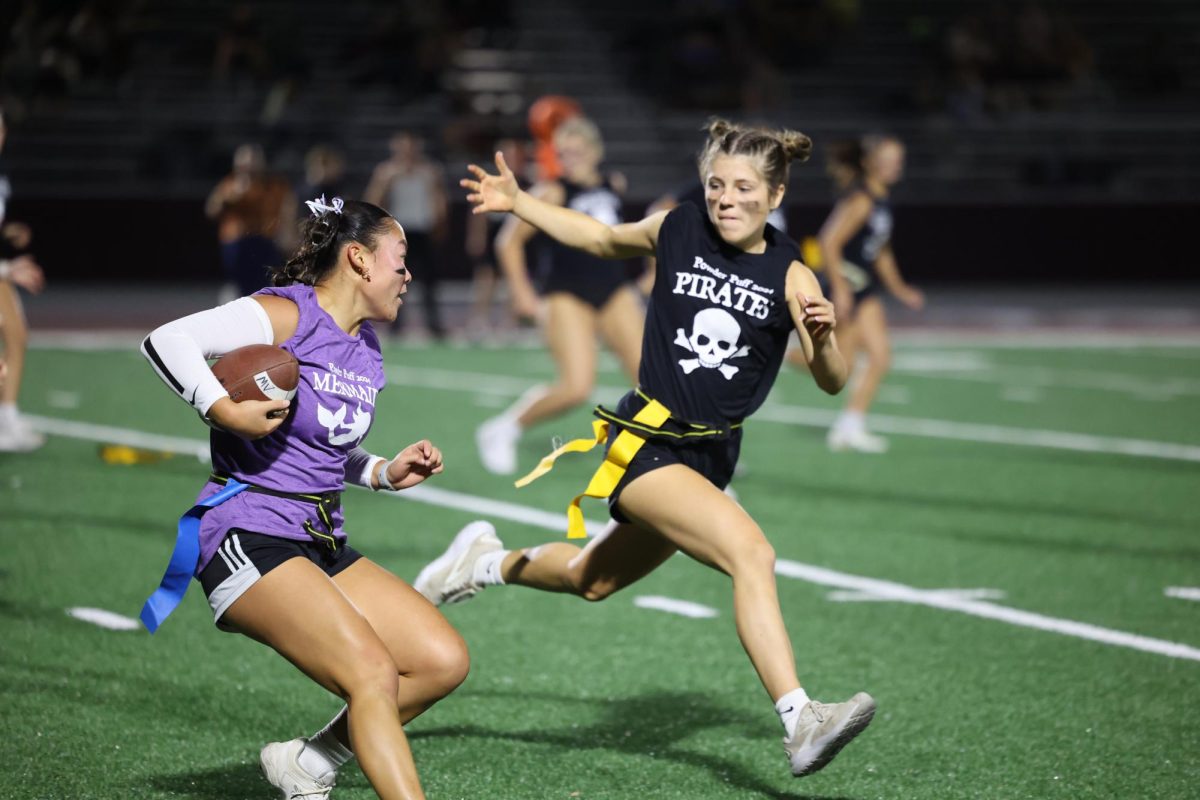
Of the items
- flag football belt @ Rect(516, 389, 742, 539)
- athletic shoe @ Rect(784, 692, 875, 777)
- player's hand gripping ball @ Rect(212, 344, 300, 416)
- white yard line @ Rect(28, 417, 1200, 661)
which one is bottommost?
white yard line @ Rect(28, 417, 1200, 661)

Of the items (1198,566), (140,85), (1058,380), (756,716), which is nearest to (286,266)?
(756,716)

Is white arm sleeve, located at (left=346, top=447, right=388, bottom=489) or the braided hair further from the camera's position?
white arm sleeve, located at (left=346, top=447, right=388, bottom=489)

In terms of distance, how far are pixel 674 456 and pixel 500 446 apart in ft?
18.2

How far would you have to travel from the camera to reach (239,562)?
420 cm

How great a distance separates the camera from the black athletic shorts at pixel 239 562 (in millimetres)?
4188

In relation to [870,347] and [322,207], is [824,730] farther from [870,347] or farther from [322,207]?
[870,347]

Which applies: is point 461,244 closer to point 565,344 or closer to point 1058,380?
point 1058,380

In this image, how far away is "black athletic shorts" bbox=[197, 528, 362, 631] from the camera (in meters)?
4.19

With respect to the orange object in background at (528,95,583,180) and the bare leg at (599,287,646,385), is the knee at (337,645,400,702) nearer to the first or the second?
the bare leg at (599,287,646,385)

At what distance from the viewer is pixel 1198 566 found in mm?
8133

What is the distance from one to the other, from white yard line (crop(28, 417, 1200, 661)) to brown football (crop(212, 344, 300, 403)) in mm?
3824

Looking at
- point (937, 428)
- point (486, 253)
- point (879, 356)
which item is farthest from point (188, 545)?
point (486, 253)

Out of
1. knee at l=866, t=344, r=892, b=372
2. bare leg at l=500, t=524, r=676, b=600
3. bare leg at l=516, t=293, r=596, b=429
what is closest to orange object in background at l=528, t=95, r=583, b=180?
bare leg at l=516, t=293, r=596, b=429

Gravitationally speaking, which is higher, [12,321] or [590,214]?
[590,214]
